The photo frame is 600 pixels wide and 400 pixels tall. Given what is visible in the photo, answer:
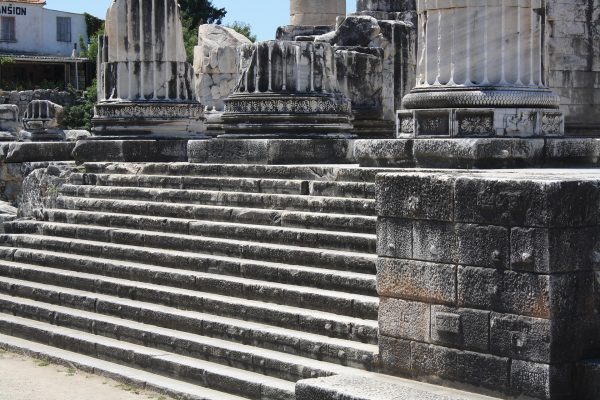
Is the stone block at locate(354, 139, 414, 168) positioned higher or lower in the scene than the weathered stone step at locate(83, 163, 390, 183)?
higher

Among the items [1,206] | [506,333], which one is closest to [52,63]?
[1,206]

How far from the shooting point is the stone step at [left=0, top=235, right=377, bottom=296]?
8.68 meters

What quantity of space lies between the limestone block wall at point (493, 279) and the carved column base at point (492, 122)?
2.26 meters

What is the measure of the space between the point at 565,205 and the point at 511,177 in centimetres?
40

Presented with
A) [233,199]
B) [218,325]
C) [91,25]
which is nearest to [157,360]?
[218,325]

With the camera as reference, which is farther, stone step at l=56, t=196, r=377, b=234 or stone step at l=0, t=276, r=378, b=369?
stone step at l=56, t=196, r=377, b=234

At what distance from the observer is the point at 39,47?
56.4 m

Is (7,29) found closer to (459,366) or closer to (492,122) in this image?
(492,122)

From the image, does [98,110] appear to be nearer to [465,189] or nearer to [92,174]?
[92,174]

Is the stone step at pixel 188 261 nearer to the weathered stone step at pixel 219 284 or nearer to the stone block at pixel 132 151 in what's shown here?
the weathered stone step at pixel 219 284

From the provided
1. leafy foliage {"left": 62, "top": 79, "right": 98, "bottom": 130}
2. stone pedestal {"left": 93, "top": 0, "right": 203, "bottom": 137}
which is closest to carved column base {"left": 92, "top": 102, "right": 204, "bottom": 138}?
stone pedestal {"left": 93, "top": 0, "right": 203, "bottom": 137}

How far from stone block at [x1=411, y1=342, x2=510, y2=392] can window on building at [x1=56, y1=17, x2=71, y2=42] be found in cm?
5193

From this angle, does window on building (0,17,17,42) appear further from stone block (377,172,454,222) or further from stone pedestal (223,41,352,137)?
stone block (377,172,454,222)

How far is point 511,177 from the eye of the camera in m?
6.68
